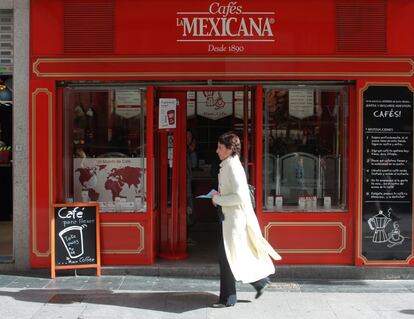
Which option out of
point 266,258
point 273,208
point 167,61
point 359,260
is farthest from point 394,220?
point 167,61

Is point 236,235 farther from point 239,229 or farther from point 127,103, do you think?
point 127,103

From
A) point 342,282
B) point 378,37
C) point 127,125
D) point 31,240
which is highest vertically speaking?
point 378,37

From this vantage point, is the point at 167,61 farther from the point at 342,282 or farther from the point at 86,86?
the point at 342,282

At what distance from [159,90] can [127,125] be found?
0.68 metres

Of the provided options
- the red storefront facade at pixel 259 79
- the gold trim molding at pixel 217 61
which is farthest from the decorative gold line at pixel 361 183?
the gold trim molding at pixel 217 61

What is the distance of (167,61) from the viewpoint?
25.4 ft

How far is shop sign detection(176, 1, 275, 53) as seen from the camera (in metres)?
7.75

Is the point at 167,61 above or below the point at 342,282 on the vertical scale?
above

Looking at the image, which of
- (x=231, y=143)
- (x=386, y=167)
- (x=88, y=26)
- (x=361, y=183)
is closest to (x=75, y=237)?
(x=231, y=143)

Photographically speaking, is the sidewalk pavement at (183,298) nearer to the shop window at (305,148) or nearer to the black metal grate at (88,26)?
the shop window at (305,148)

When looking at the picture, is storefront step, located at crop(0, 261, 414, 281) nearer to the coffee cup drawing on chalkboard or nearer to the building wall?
the coffee cup drawing on chalkboard

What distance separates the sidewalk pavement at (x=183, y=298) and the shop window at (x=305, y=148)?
108 centimetres

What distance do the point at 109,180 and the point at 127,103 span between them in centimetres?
103

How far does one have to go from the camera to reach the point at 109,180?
8.13m
